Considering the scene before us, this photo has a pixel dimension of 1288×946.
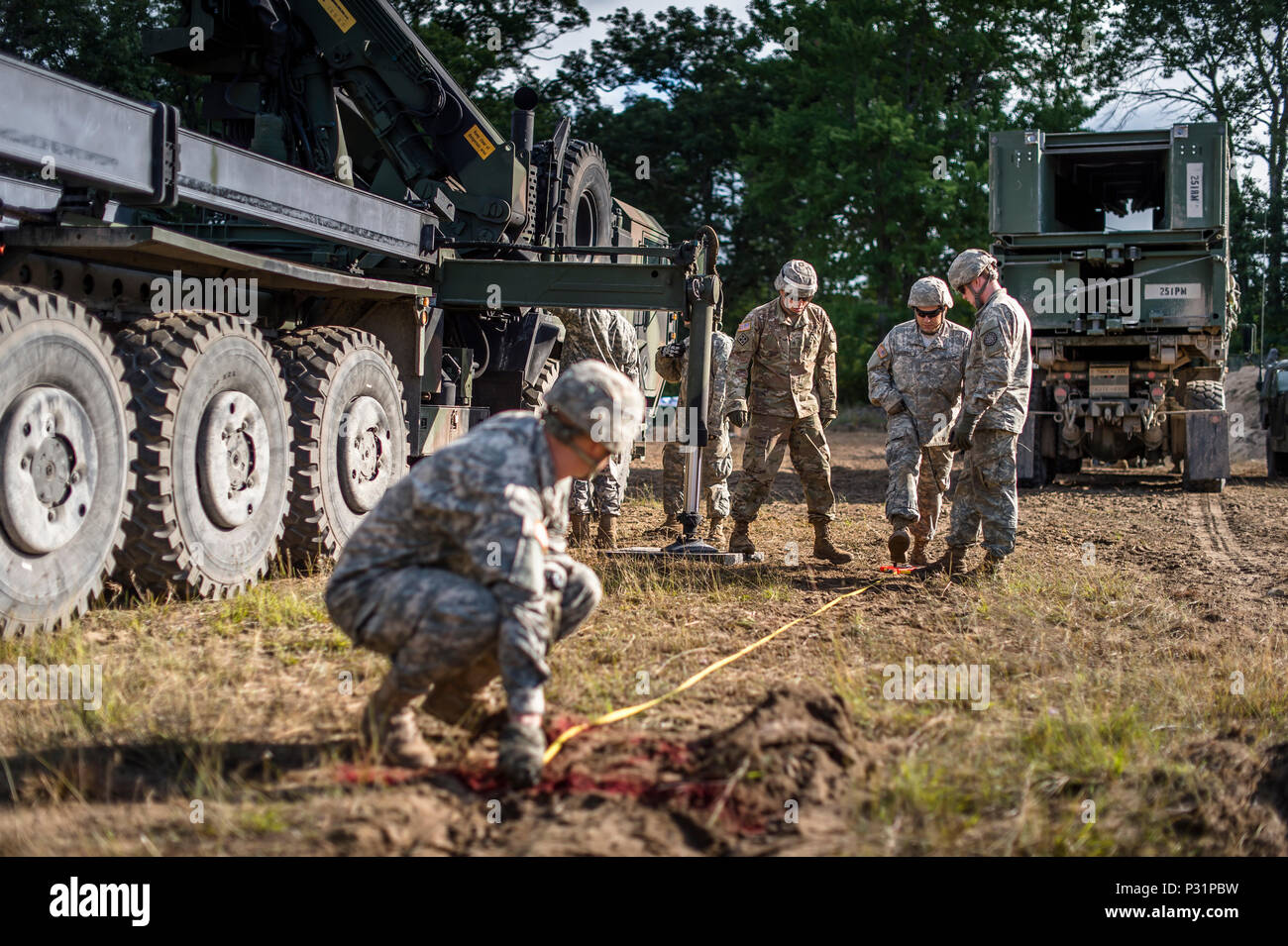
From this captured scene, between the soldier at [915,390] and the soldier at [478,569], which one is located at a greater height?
the soldier at [915,390]

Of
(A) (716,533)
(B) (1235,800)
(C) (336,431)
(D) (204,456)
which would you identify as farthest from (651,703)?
(A) (716,533)

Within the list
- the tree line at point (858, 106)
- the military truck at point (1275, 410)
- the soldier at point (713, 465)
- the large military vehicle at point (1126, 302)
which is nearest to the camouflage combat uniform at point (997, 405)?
the soldier at point (713, 465)

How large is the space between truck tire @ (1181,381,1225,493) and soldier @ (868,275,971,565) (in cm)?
678

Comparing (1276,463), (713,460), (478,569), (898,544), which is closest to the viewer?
(478,569)

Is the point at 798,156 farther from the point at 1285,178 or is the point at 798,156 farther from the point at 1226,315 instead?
the point at 1226,315

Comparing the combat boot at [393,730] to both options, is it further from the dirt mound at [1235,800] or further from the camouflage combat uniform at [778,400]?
the camouflage combat uniform at [778,400]

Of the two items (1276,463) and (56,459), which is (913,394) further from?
(1276,463)

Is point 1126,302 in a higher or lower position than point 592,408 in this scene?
higher

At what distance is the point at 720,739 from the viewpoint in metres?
4.20

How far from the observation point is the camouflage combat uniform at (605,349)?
9.48 m

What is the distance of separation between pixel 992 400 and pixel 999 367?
0.21 m

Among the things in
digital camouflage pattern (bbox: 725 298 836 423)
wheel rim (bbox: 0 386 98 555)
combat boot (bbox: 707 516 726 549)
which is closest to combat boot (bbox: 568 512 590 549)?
combat boot (bbox: 707 516 726 549)

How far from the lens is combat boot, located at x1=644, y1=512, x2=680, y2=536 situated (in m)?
10.3

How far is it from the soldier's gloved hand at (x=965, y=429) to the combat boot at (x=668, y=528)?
2.85m
